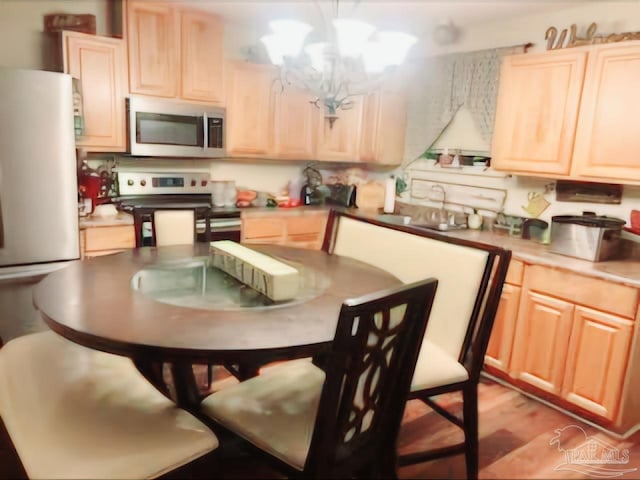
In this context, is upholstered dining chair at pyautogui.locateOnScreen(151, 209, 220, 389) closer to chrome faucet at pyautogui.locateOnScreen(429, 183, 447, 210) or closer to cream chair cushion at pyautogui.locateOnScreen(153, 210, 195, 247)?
cream chair cushion at pyautogui.locateOnScreen(153, 210, 195, 247)

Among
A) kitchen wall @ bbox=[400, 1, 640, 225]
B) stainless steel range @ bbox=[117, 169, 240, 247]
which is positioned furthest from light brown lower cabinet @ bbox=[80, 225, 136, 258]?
kitchen wall @ bbox=[400, 1, 640, 225]

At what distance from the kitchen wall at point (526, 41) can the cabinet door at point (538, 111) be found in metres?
0.35

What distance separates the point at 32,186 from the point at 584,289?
292 centimetres

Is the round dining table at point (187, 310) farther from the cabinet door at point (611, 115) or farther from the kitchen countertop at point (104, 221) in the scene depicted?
the cabinet door at point (611, 115)

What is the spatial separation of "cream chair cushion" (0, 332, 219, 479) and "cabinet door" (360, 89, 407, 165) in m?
2.76

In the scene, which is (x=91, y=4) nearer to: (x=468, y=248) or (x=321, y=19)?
(x=321, y=19)

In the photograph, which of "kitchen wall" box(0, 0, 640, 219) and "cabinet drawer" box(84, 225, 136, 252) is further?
"cabinet drawer" box(84, 225, 136, 252)

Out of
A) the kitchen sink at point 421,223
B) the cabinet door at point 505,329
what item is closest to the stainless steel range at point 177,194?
Result: the kitchen sink at point 421,223

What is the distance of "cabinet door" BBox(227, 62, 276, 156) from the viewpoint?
141 inches

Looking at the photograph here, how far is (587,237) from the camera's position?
8.29ft

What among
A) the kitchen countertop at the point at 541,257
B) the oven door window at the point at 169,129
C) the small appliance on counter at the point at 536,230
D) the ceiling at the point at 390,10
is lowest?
the kitchen countertop at the point at 541,257

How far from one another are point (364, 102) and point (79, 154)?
2161 mm

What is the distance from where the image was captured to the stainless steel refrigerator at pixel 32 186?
2.49 metres

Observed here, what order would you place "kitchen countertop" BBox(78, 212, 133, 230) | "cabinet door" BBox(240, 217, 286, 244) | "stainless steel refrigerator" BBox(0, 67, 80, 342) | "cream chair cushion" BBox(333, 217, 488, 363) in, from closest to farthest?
"cream chair cushion" BBox(333, 217, 488, 363) → "stainless steel refrigerator" BBox(0, 67, 80, 342) → "kitchen countertop" BBox(78, 212, 133, 230) → "cabinet door" BBox(240, 217, 286, 244)
